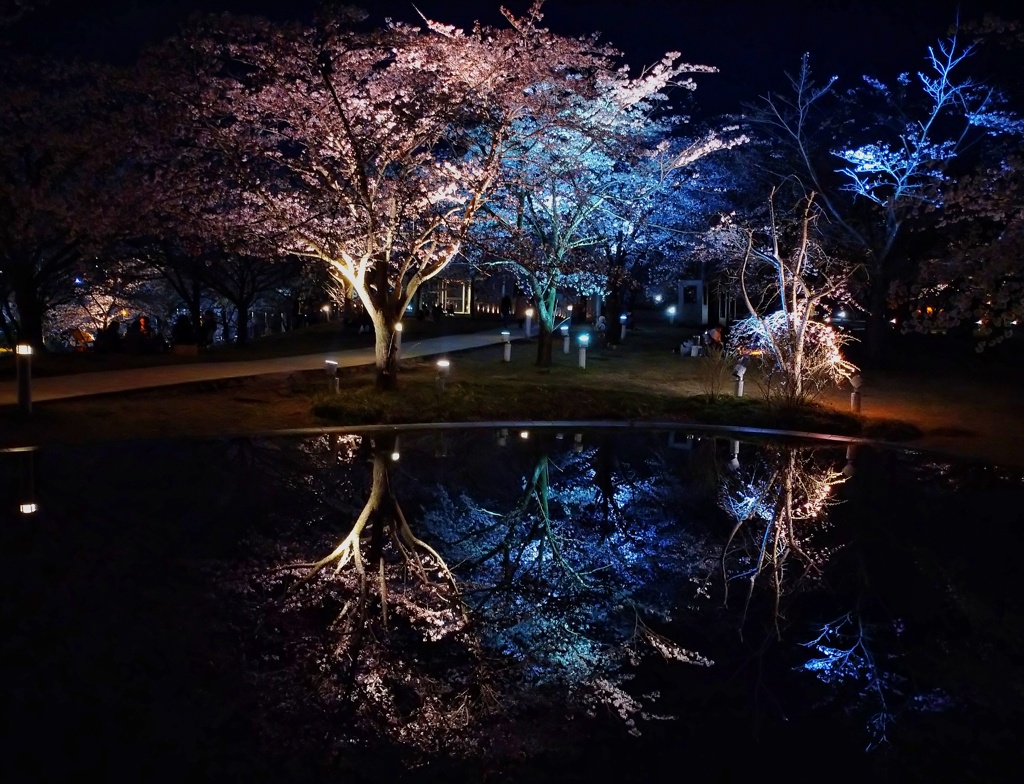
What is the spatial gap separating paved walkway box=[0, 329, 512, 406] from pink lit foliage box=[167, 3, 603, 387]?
3.98 meters

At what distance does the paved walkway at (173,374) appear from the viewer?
61.9 feet

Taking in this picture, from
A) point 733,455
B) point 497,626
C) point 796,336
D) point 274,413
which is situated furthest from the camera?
point 796,336

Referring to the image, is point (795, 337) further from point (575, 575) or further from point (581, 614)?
point (581, 614)

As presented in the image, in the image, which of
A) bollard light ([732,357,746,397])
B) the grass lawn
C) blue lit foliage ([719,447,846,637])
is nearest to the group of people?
the grass lawn

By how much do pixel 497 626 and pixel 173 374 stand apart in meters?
17.5

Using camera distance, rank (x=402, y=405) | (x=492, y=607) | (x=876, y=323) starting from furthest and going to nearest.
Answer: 1. (x=876, y=323)
2. (x=402, y=405)
3. (x=492, y=607)

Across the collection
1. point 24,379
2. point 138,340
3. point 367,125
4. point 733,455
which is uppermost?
point 367,125

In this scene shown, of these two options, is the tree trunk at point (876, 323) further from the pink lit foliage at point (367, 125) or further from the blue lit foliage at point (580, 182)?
the pink lit foliage at point (367, 125)

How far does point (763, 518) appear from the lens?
11.3 m

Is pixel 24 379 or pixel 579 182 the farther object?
pixel 579 182

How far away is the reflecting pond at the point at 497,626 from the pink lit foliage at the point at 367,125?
7830 mm

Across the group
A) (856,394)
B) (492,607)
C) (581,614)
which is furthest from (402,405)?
(581,614)

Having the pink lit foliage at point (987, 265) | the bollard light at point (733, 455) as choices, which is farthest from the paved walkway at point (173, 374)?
the pink lit foliage at point (987, 265)

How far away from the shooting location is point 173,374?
74.2ft
